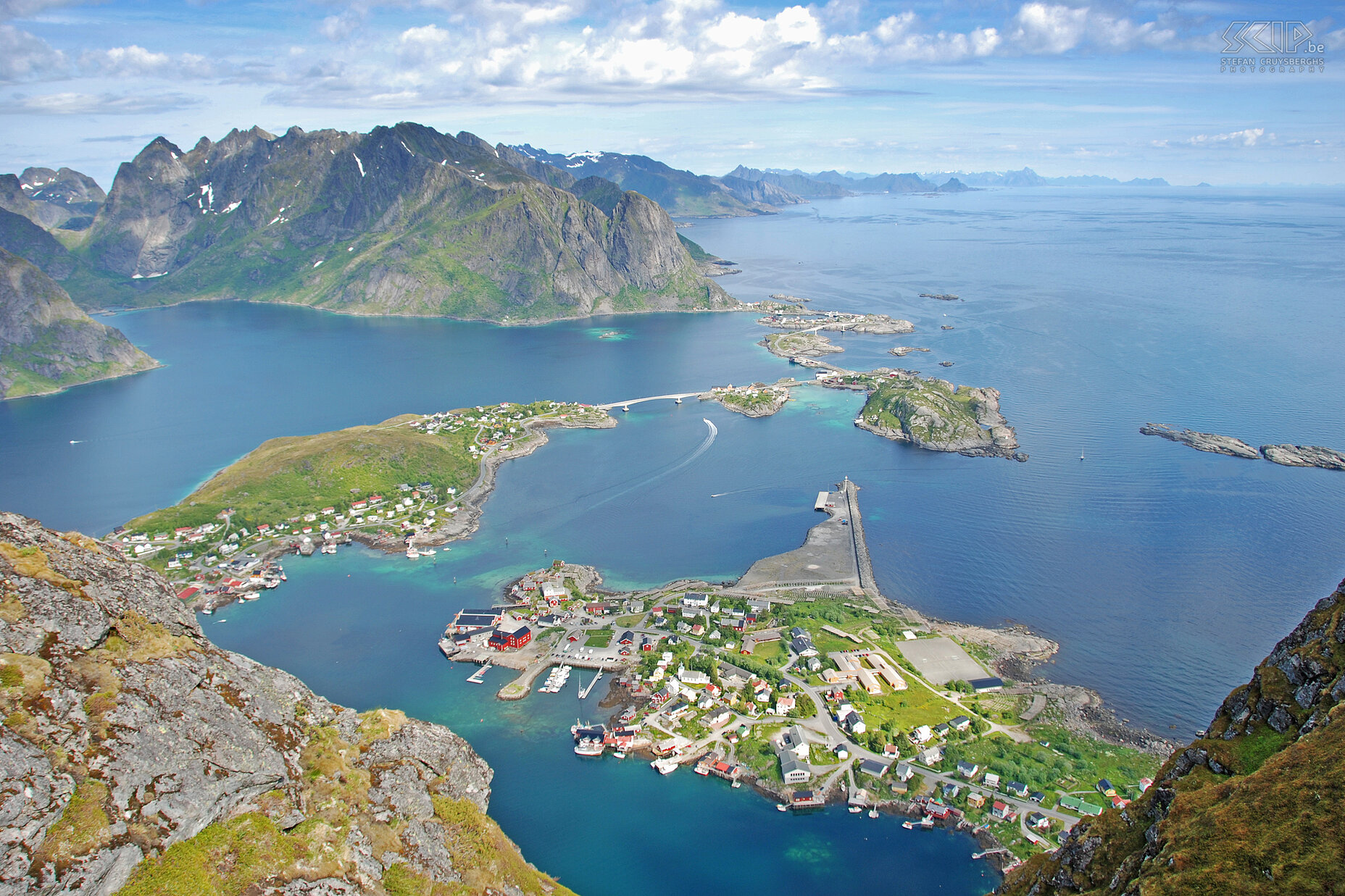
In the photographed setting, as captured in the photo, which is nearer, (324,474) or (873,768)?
(873,768)

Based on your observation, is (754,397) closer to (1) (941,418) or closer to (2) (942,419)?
(1) (941,418)

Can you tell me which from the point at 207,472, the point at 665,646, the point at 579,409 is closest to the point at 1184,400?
the point at 579,409

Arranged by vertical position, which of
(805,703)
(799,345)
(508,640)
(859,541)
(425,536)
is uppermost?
(799,345)

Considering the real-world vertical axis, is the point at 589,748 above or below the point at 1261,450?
below

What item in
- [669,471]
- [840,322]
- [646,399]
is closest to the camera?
[669,471]

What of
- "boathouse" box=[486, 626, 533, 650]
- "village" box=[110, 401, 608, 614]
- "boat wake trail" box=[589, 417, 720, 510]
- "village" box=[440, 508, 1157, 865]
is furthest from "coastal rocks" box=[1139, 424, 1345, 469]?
"village" box=[110, 401, 608, 614]

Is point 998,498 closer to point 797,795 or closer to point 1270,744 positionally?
point 797,795

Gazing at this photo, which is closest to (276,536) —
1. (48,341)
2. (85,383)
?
(85,383)

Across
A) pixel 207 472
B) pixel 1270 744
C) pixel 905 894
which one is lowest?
pixel 905 894
